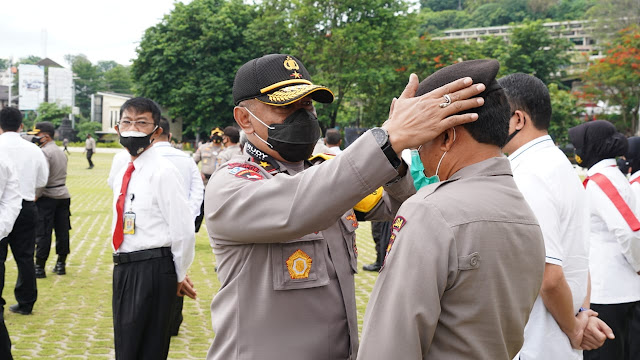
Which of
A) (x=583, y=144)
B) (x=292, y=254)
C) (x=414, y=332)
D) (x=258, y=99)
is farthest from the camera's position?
(x=583, y=144)

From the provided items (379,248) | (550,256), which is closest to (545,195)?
(550,256)

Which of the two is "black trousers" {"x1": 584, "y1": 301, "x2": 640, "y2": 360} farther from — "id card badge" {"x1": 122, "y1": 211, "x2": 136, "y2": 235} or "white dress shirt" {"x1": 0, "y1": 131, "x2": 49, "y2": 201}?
"white dress shirt" {"x1": 0, "y1": 131, "x2": 49, "y2": 201}

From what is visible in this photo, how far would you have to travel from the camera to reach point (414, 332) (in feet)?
5.40

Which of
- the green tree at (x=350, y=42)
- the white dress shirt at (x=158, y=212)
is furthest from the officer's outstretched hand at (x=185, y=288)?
the green tree at (x=350, y=42)

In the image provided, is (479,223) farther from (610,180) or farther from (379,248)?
(379,248)

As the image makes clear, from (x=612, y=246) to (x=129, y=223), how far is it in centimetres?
357

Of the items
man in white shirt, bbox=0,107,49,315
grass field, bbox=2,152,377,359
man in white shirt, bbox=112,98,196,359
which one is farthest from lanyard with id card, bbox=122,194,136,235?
man in white shirt, bbox=0,107,49,315

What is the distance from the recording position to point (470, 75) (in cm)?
178

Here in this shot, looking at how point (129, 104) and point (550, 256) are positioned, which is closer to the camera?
point (550, 256)

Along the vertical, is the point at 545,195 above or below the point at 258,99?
below

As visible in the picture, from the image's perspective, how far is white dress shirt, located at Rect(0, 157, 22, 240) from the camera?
5.14 meters

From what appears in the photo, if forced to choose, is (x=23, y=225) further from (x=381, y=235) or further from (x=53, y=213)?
(x=381, y=235)

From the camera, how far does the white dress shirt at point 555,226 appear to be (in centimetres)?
286

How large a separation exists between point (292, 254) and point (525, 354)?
Result: 1.47m
